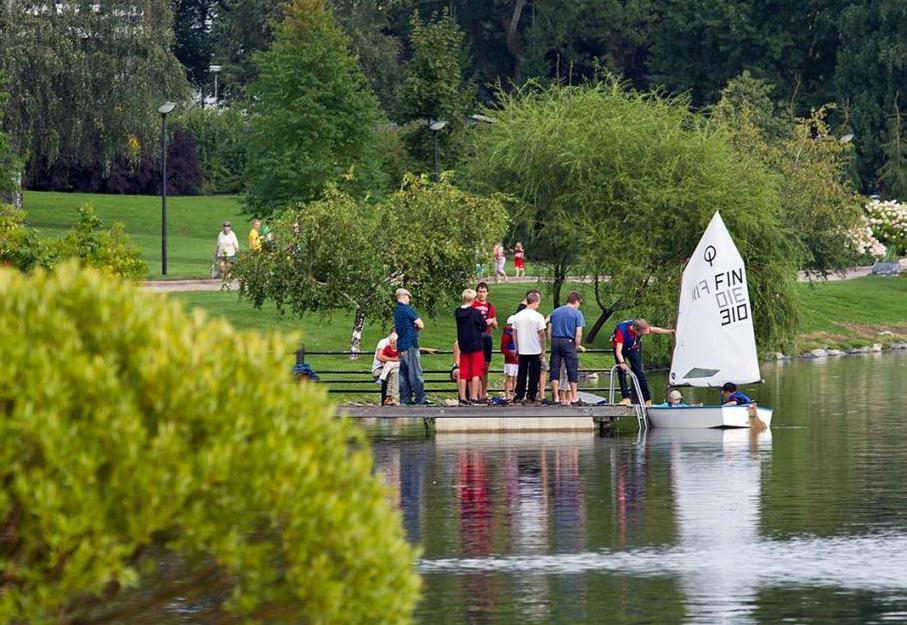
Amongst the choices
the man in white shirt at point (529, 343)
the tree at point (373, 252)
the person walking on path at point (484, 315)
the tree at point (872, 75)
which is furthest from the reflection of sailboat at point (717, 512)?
the tree at point (872, 75)

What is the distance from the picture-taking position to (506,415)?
30.4 metres

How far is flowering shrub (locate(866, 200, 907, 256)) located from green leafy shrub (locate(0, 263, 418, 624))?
71904mm

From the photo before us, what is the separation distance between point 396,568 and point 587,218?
39981 millimetres

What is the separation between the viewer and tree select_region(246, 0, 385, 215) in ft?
191

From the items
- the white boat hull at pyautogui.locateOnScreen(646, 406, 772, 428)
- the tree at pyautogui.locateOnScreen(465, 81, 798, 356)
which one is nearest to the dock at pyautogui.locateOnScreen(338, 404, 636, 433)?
the white boat hull at pyautogui.locateOnScreen(646, 406, 772, 428)

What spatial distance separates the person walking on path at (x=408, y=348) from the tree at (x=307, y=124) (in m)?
26.3

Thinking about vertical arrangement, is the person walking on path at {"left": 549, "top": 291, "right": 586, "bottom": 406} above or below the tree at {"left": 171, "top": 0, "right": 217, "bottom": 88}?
below

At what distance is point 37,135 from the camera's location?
6388cm

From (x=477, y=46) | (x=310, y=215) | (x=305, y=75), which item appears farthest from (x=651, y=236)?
(x=477, y=46)

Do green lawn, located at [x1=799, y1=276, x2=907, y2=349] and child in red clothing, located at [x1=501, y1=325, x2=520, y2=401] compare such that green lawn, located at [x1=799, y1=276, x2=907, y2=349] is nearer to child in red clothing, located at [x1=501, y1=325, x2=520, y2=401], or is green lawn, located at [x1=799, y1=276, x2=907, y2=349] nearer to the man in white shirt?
child in red clothing, located at [x1=501, y1=325, x2=520, y2=401]

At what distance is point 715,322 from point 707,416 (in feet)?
→ 9.13

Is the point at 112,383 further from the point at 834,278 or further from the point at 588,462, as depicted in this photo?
the point at 834,278

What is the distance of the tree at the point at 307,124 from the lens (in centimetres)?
5809

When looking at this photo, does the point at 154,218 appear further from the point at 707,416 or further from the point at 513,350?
the point at 707,416
